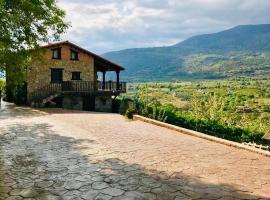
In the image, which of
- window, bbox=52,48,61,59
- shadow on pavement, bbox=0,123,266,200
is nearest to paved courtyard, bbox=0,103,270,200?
shadow on pavement, bbox=0,123,266,200

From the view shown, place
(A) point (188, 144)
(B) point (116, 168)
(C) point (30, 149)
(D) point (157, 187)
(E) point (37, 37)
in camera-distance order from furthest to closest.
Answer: (E) point (37, 37), (A) point (188, 144), (C) point (30, 149), (B) point (116, 168), (D) point (157, 187)

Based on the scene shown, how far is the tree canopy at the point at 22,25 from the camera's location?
1534cm

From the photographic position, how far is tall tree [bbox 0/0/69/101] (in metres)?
15.4

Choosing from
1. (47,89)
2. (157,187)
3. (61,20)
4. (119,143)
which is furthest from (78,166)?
(47,89)

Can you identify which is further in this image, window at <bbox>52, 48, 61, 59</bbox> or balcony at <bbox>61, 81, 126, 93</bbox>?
window at <bbox>52, 48, 61, 59</bbox>

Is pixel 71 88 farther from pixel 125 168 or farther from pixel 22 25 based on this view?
pixel 125 168

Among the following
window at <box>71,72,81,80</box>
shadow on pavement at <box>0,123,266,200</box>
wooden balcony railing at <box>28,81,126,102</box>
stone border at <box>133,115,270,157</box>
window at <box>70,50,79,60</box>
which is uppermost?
window at <box>70,50,79,60</box>

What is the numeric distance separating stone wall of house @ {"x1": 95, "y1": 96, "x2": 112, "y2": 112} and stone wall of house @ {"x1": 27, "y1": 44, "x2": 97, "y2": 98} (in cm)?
273

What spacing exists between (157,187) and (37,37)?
12038 mm

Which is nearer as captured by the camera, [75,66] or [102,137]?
[102,137]

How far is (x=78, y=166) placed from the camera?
10.3 m

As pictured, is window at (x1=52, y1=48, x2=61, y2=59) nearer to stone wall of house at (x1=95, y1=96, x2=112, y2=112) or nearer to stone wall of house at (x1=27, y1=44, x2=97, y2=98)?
stone wall of house at (x1=27, y1=44, x2=97, y2=98)

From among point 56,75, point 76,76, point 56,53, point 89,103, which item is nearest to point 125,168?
point 89,103

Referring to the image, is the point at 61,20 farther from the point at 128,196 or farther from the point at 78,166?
the point at 128,196
